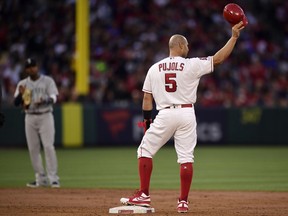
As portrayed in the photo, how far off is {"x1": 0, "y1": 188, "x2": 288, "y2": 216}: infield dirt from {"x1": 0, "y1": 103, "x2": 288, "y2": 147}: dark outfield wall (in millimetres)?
10688

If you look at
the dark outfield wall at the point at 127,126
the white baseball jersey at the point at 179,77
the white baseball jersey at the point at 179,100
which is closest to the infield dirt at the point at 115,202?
the white baseball jersey at the point at 179,100

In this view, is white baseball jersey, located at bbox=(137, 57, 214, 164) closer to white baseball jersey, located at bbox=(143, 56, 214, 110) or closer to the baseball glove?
white baseball jersey, located at bbox=(143, 56, 214, 110)

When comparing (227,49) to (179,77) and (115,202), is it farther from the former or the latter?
(115,202)

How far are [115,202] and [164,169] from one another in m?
6.30

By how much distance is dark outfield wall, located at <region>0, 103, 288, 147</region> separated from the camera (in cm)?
2369

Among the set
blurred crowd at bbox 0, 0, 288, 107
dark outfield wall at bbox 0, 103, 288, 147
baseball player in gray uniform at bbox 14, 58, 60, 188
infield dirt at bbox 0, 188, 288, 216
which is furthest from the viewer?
blurred crowd at bbox 0, 0, 288, 107

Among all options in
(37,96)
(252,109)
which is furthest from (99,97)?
(37,96)

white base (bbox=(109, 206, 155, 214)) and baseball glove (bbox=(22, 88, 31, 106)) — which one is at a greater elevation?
baseball glove (bbox=(22, 88, 31, 106))

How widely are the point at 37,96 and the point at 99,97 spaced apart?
11728 mm

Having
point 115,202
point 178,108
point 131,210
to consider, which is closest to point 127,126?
point 115,202

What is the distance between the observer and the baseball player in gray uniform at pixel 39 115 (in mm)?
13656

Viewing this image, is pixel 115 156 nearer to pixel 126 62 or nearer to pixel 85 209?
pixel 126 62

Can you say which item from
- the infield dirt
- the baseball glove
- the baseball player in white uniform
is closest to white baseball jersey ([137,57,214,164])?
the baseball player in white uniform

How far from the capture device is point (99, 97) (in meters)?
25.4
